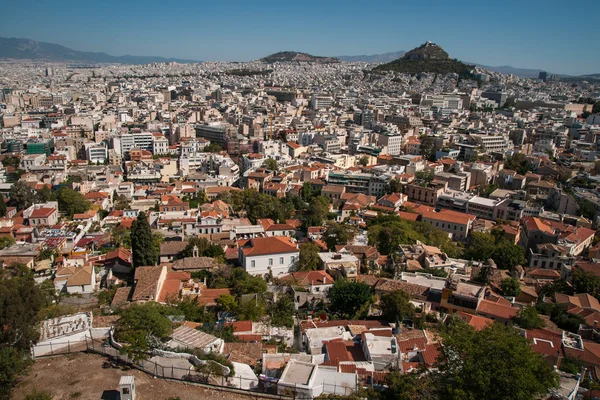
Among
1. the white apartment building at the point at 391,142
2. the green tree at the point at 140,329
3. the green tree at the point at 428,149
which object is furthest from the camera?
the white apartment building at the point at 391,142

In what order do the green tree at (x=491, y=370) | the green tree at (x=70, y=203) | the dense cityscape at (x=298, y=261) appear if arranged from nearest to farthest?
the green tree at (x=491, y=370) < the dense cityscape at (x=298, y=261) < the green tree at (x=70, y=203)

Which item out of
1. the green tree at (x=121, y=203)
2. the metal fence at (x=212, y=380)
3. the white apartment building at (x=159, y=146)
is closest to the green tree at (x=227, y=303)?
the metal fence at (x=212, y=380)

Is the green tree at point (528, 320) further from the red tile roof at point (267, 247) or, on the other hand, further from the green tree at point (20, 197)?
the green tree at point (20, 197)

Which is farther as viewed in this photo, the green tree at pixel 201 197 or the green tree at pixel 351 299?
the green tree at pixel 201 197

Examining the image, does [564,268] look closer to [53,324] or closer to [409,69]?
[53,324]

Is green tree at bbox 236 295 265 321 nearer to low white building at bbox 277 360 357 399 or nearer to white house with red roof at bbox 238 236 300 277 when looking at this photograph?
white house with red roof at bbox 238 236 300 277
